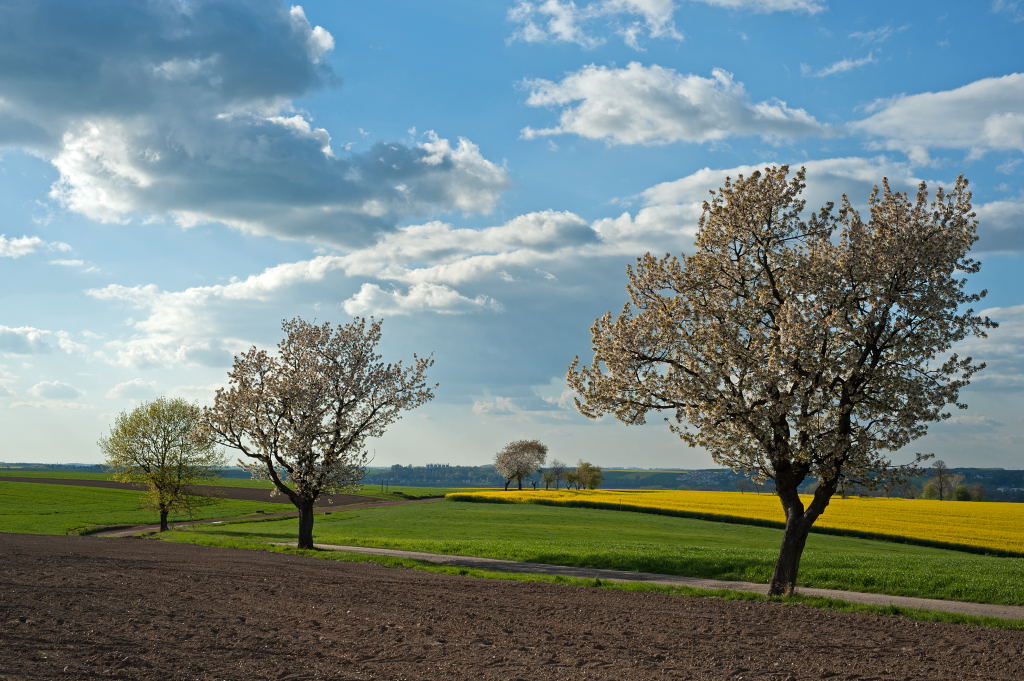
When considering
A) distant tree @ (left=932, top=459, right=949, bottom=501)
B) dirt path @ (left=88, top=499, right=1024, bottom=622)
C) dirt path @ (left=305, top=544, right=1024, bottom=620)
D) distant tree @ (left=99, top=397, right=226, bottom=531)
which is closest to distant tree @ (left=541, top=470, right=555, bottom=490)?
distant tree @ (left=932, top=459, right=949, bottom=501)

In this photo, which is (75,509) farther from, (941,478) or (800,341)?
(941,478)

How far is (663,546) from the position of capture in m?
40.2

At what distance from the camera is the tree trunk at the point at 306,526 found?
133ft

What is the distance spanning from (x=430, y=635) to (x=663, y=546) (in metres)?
25.8

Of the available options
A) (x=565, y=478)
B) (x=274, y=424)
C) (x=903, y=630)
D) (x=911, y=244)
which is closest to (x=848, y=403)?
(x=911, y=244)

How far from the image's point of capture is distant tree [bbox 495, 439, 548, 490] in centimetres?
16188

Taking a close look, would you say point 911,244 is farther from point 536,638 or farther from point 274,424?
point 274,424

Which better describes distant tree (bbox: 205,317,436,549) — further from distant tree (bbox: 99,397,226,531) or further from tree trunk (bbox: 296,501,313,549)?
distant tree (bbox: 99,397,226,531)

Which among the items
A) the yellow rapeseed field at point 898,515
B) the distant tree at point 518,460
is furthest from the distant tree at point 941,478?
the distant tree at point 518,460

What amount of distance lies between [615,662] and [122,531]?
60.5 metres

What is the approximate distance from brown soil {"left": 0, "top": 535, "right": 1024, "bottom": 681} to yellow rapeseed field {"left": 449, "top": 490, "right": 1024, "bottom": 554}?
3157cm

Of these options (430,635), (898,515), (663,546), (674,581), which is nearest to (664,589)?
(674,581)

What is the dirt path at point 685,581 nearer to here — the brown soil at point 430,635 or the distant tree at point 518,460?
the brown soil at point 430,635

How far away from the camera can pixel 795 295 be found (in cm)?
2328
